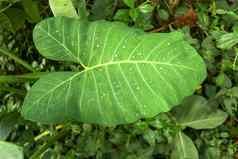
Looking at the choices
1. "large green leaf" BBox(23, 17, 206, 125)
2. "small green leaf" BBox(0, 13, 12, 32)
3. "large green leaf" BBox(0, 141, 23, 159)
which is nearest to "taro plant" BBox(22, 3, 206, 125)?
"large green leaf" BBox(23, 17, 206, 125)

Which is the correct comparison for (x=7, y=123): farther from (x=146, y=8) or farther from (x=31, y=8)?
(x=146, y=8)

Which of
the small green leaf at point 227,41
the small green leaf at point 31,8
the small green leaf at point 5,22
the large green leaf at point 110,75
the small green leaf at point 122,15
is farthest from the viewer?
the small green leaf at point 5,22

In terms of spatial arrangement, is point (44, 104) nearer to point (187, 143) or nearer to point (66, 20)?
point (66, 20)

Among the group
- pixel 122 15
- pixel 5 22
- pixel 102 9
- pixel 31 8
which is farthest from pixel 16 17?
pixel 122 15

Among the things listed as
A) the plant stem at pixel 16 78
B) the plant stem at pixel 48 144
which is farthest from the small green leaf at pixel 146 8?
the plant stem at pixel 48 144

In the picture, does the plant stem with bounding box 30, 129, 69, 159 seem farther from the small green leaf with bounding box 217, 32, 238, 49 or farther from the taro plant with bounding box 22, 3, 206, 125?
the small green leaf with bounding box 217, 32, 238, 49

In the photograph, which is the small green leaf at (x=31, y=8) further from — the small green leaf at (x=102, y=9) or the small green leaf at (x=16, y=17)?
the small green leaf at (x=102, y=9)
